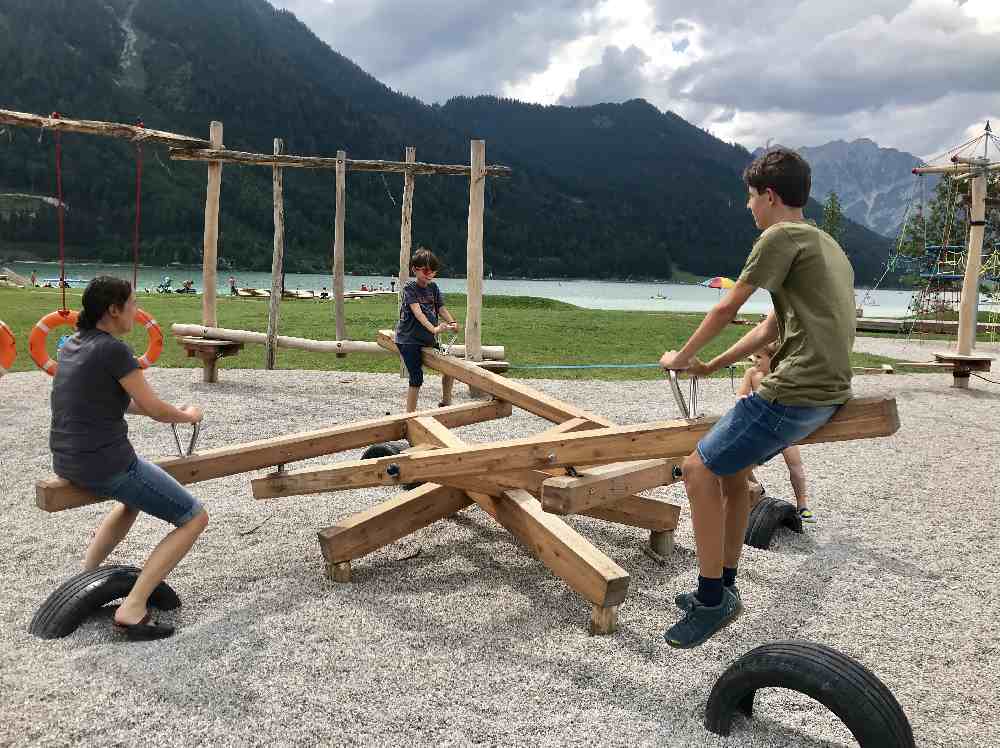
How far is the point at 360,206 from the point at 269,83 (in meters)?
80.6

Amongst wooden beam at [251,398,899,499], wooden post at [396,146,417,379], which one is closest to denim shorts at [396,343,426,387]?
wooden post at [396,146,417,379]

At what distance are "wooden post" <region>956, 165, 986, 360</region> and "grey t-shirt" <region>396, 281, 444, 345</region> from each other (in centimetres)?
918

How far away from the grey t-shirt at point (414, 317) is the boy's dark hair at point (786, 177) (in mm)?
5438

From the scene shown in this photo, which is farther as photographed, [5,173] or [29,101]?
[29,101]

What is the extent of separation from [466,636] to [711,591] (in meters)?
1.27

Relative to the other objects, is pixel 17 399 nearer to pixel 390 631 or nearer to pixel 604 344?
pixel 390 631

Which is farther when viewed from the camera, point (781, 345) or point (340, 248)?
point (340, 248)

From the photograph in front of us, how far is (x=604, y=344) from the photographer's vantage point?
1911 centimetres

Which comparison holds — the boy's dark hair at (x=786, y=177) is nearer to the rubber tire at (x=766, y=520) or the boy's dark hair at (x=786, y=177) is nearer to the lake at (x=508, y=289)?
the rubber tire at (x=766, y=520)

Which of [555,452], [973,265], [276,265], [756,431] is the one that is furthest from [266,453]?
[973,265]

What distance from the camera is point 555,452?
12.6ft

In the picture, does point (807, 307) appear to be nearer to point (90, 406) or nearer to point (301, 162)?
point (90, 406)

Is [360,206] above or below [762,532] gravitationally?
above

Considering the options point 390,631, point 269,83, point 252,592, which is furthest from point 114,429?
point 269,83
